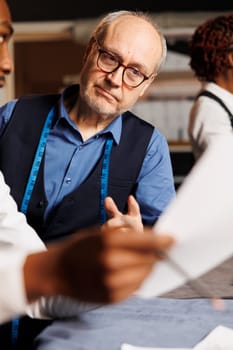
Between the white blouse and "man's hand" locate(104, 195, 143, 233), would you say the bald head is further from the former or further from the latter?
"man's hand" locate(104, 195, 143, 233)

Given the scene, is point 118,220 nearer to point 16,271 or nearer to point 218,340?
point 218,340

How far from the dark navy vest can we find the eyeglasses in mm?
158

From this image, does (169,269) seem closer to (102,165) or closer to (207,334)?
(207,334)

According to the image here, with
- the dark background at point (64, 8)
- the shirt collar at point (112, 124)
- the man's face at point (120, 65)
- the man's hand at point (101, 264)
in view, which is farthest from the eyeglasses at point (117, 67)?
the dark background at point (64, 8)

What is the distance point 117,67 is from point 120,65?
0.04 ft

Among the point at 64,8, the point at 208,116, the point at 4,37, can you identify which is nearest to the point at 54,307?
the point at 4,37

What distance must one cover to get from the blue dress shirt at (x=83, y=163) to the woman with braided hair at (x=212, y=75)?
0.15 metres

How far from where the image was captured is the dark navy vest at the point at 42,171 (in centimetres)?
177

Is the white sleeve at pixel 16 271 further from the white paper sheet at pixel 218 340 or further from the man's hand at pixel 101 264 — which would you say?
the white paper sheet at pixel 218 340

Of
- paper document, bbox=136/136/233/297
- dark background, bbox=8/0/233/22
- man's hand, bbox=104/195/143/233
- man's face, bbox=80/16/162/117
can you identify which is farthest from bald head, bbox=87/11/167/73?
A: dark background, bbox=8/0/233/22

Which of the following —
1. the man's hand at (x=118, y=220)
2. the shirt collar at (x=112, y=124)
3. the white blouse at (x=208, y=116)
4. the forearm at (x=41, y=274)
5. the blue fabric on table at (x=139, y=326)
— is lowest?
the blue fabric on table at (x=139, y=326)

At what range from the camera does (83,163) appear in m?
1.83

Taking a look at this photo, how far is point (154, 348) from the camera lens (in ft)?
4.16

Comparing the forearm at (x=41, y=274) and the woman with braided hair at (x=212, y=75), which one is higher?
the forearm at (x=41, y=274)
